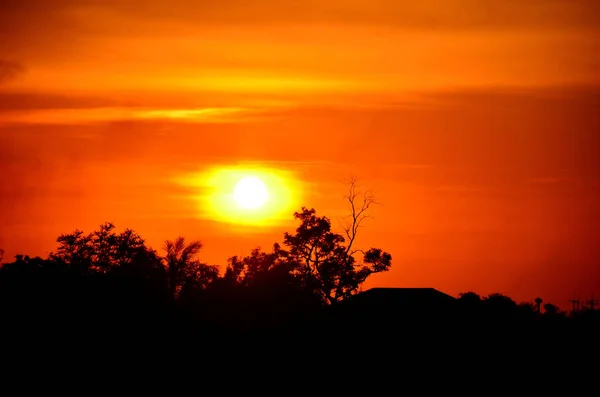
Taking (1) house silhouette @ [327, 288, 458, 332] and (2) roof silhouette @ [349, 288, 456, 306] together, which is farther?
(2) roof silhouette @ [349, 288, 456, 306]

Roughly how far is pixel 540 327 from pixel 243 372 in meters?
21.2

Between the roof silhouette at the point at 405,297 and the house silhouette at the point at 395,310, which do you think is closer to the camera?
the house silhouette at the point at 395,310

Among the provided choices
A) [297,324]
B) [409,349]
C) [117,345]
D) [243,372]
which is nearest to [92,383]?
[117,345]

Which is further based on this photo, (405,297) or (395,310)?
(405,297)

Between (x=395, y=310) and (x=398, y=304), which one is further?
(x=398, y=304)

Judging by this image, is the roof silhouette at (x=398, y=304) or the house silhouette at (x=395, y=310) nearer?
the house silhouette at (x=395, y=310)

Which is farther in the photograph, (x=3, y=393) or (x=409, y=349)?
(x=409, y=349)

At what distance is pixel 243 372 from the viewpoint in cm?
6450

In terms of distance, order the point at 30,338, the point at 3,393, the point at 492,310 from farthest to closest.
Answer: the point at 492,310
the point at 30,338
the point at 3,393

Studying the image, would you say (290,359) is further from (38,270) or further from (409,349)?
(38,270)

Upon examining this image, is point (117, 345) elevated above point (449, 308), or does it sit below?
below

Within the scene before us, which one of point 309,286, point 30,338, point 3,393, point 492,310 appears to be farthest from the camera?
point 309,286

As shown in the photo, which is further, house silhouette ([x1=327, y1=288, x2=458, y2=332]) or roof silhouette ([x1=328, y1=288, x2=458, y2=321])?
roof silhouette ([x1=328, y1=288, x2=458, y2=321])

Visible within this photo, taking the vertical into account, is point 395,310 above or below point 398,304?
below
